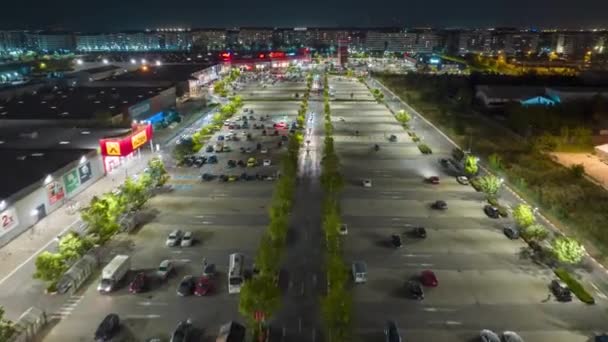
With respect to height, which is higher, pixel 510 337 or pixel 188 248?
pixel 188 248

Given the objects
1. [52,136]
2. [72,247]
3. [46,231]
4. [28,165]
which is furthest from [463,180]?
[52,136]

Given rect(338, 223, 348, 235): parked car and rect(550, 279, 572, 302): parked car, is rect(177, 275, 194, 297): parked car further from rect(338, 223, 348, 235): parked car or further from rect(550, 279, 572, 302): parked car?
rect(550, 279, 572, 302): parked car

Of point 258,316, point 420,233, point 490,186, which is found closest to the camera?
point 258,316

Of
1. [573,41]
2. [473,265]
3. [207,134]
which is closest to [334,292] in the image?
[473,265]

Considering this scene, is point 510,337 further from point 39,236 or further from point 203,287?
point 39,236

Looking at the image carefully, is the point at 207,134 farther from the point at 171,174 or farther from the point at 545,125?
the point at 545,125

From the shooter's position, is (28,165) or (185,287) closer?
(185,287)
